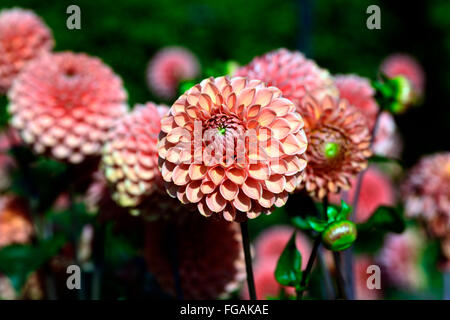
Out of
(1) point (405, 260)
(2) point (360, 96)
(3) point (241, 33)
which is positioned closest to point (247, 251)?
(2) point (360, 96)

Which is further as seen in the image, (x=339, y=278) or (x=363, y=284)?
(x=363, y=284)

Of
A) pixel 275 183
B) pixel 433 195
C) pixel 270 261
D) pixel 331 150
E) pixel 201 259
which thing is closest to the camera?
pixel 275 183

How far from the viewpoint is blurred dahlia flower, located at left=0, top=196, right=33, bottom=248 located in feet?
3.78

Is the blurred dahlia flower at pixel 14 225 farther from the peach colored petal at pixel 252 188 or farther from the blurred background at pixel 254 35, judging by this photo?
the blurred background at pixel 254 35

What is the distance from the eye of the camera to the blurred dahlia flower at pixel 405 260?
154 cm

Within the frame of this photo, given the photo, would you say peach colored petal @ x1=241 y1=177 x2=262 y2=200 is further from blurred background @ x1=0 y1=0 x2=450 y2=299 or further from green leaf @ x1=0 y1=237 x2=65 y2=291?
blurred background @ x1=0 y1=0 x2=450 y2=299

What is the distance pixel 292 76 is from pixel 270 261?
63cm

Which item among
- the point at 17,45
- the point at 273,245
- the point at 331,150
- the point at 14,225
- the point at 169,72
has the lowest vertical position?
the point at 273,245

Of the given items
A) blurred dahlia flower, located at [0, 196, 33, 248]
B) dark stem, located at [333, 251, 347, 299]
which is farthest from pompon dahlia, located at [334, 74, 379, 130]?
blurred dahlia flower, located at [0, 196, 33, 248]

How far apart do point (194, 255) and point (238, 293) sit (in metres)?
0.35

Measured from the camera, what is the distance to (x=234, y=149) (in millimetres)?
561

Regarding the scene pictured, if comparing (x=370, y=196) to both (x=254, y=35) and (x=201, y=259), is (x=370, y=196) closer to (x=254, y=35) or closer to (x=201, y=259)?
(x=201, y=259)

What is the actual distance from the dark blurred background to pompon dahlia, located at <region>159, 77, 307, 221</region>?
10.9 feet
